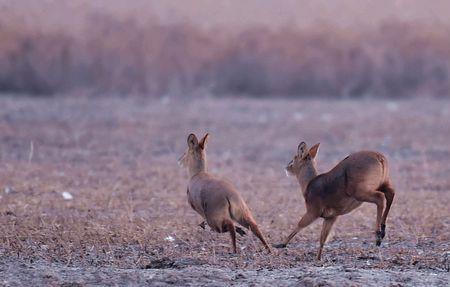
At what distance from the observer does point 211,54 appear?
24234 mm

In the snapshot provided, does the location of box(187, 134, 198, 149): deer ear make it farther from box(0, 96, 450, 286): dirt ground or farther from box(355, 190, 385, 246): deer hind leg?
box(355, 190, 385, 246): deer hind leg

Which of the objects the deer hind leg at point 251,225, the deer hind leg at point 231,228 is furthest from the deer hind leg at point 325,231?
the deer hind leg at point 231,228

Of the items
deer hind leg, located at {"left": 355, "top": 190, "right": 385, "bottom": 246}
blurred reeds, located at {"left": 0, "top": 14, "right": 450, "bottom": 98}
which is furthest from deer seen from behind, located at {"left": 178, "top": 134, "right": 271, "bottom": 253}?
blurred reeds, located at {"left": 0, "top": 14, "right": 450, "bottom": 98}

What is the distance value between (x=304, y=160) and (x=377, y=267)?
63.0 inches

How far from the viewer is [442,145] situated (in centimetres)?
1659

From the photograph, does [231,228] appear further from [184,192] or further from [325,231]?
[184,192]

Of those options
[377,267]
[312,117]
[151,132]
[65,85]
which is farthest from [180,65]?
[377,267]

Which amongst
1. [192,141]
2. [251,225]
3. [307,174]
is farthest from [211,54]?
[251,225]

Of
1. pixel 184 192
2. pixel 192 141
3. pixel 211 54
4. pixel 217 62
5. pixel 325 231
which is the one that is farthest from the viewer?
pixel 211 54

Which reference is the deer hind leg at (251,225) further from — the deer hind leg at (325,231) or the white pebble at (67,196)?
the white pebble at (67,196)

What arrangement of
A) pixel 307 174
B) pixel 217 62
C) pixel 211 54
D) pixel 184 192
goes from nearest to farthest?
pixel 307 174 < pixel 184 192 < pixel 217 62 < pixel 211 54

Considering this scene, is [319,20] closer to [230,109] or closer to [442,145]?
[230,109]

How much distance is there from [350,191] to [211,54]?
16.0 metres

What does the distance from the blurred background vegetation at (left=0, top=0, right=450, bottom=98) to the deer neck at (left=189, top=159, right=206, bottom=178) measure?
42.4 ft
